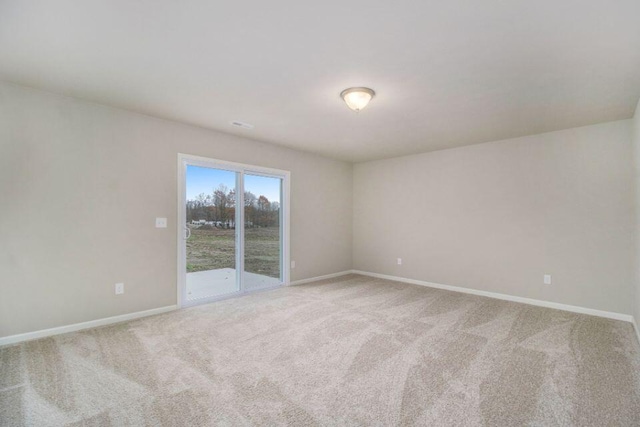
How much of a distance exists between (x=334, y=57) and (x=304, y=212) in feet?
11.3

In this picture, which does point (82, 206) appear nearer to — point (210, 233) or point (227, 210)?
point (210, 233)

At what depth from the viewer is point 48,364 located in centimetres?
244

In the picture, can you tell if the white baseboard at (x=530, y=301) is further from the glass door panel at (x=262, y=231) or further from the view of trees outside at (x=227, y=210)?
the view of trees outside at (x=227, y=210)

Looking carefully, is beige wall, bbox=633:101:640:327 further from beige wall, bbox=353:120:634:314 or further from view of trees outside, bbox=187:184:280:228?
view of trees outside, bbox=187:184:280:228

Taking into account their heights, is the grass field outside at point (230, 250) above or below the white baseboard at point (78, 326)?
above

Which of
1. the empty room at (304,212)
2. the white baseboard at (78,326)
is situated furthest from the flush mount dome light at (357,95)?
the white baseboard at (78,326)

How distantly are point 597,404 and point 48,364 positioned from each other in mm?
4030

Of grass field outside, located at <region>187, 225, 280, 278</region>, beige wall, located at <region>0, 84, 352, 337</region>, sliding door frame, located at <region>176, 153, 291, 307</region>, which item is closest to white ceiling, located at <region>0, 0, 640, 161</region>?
beige wall, located at <region>0, 84, 352, 337</region>

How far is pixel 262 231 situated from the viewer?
16.3 feet

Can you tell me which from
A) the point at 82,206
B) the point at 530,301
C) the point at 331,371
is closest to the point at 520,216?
the point at 530,301

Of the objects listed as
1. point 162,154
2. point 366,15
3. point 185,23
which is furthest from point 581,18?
point 162,154

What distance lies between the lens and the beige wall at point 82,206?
2836mm

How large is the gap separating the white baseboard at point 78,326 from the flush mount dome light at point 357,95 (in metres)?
3.27

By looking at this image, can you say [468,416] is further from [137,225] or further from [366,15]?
[137,225]
